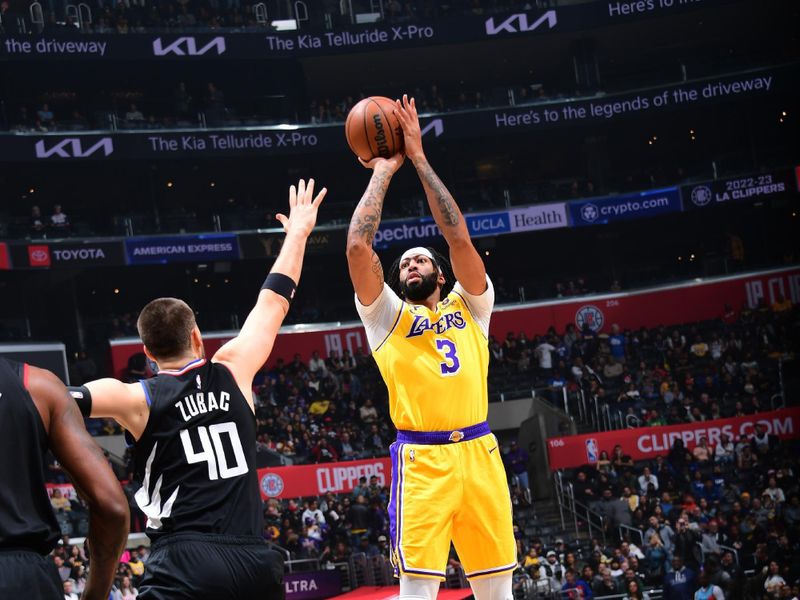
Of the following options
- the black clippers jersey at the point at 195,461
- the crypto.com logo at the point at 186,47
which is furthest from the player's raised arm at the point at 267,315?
the crypto.com logo at the point at 186,47

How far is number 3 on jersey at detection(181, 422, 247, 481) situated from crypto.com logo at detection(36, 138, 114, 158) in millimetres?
28593

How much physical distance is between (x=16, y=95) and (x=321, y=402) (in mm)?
13859

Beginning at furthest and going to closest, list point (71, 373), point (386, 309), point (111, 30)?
point (111, 30)
point (71, 373)
point (386, 309)

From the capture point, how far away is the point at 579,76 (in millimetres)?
37156

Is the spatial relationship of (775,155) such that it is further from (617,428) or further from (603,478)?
(603,478)

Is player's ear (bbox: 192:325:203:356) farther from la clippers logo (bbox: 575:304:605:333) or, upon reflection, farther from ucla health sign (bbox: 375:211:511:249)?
ucla health sign (bbox: 375:211:511:249)

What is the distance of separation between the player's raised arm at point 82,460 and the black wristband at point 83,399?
66 centimetres

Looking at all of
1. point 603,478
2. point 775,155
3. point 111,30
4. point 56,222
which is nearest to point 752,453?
point 603,478

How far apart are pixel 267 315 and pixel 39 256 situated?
89.9ft

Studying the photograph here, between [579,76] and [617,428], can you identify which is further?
[579,76]

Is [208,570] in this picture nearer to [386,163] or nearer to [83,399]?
[83,399]

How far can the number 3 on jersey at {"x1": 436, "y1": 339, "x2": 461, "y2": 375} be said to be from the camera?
264 inches

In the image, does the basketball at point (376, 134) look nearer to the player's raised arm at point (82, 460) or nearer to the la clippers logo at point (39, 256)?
the player's raised arm at point (82, 460)

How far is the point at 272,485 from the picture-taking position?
24281 mm
